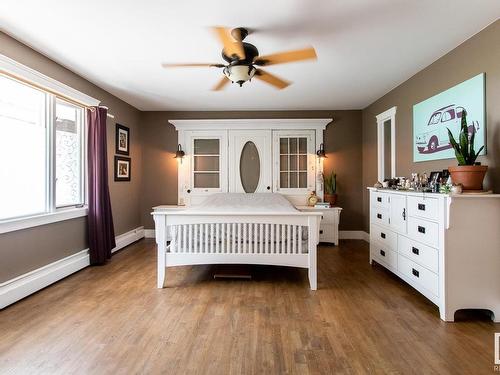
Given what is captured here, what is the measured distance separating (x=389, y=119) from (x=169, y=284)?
3878mm

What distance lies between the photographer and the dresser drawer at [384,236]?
10.2 ft

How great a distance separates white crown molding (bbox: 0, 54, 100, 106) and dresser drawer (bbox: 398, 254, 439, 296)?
4.10 meters

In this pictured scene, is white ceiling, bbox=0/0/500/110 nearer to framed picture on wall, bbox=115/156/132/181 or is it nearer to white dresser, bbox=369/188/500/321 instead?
framed picture on wall, bbox=115/156/132/181

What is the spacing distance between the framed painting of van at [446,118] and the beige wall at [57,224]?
4208 millimetres

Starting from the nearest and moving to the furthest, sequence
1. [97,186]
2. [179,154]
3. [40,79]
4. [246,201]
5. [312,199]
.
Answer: [40,79] < [97,186] < [246,201] < [312,199] < [179,154]

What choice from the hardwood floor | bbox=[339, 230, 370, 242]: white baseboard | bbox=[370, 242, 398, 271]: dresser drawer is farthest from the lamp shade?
bbox=[370, 242, 398, 271]: dresser drawer

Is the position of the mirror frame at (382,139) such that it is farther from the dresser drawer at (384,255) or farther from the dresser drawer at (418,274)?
the dresser drawer at (418,274)

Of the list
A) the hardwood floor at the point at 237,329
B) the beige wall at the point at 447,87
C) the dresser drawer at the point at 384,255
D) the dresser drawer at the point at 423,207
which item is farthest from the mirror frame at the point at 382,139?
the hardwood floor at the point at 237,329

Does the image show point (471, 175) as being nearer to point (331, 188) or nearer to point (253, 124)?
point (331, 188)

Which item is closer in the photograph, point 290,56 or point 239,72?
point 290,56

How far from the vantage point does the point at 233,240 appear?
304 centimetres

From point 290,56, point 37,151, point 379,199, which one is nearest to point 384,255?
point 379,199

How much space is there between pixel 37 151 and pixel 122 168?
173 centimetres

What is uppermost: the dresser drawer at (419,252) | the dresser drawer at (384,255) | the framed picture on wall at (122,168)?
the framed picture on wall at (122,168)
